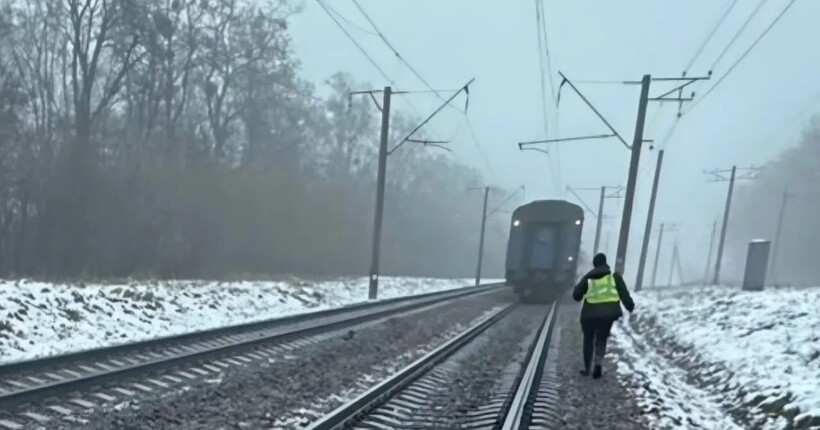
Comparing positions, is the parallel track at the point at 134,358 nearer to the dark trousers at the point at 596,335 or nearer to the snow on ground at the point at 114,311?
the snow on ground at the point at 114,311

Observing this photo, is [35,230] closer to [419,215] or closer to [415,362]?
[415,362]

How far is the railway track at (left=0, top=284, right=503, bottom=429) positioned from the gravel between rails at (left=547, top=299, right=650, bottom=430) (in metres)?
4.63

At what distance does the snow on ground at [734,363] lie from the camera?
9.10 meters

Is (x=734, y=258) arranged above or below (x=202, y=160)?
below

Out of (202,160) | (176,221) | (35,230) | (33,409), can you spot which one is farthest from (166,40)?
(33,409)

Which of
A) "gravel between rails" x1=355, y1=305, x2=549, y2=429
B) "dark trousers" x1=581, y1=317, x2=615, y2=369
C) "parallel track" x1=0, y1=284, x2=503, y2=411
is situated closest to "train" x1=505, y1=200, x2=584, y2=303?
"gravel between rails" x1=355, y1=305, x2=549, y2=429

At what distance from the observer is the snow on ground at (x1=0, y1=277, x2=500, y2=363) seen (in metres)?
11.6

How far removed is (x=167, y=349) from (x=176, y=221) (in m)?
23.3

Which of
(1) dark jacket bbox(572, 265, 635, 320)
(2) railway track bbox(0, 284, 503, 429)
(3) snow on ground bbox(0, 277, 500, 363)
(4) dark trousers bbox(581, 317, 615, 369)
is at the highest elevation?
(1) dark jacket bbox(572, 265, 635, 320)

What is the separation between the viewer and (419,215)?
232ft

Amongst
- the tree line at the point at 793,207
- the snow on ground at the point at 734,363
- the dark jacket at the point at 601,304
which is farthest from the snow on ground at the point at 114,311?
the tree line at the point at 793,207

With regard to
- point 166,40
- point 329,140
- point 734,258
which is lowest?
point 734,258

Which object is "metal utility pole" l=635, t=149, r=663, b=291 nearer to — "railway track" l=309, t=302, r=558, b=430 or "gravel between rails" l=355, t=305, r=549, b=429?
"gravel between rails" l=355, t=305, r=549, b=429

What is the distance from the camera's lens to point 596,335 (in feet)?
37.6
